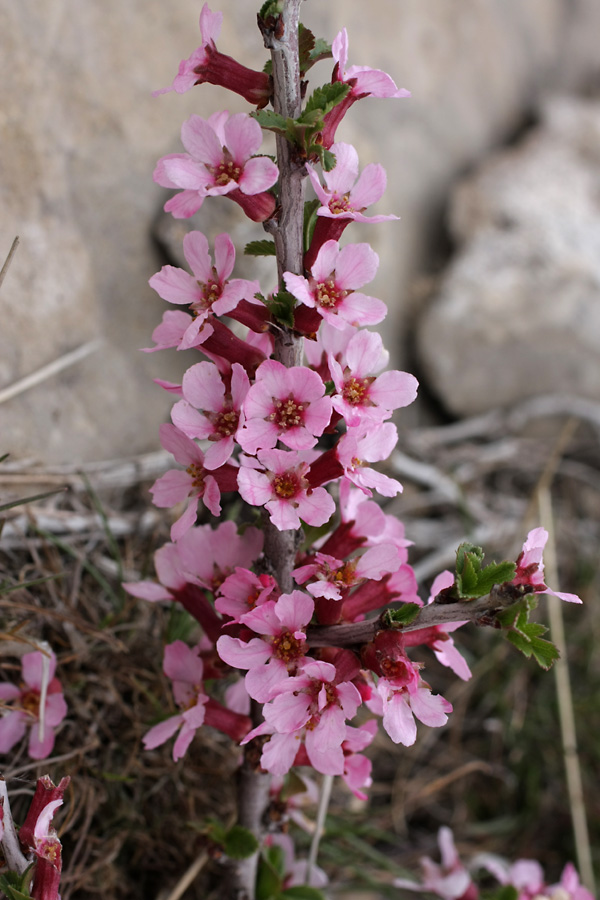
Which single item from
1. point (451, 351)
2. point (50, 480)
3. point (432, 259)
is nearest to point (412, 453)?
point (451, 351)

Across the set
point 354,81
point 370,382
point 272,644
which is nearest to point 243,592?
point 272,644

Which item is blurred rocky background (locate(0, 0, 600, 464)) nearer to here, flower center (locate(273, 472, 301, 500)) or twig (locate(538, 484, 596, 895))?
twig (locate(538, 484, 596, 895))

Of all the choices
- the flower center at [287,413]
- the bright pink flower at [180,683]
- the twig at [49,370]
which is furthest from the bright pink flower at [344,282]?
the twig at [49,370]

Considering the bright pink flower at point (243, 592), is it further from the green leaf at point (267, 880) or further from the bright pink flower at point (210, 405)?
the green leaf at point (267, 880)

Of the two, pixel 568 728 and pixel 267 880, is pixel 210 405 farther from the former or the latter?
pixel 568 728

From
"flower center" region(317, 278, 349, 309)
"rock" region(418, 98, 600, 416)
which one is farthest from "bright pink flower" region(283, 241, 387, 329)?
"rock" region(418, 98, 600, 416)

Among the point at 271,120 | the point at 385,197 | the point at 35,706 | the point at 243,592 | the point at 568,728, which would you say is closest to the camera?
the point at 271,120
